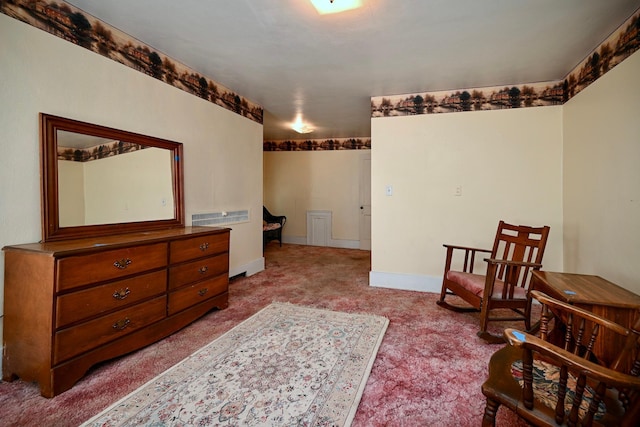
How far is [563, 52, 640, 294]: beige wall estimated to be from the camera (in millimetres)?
1967

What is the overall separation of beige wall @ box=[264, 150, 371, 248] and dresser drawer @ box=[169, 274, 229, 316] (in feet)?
12.9

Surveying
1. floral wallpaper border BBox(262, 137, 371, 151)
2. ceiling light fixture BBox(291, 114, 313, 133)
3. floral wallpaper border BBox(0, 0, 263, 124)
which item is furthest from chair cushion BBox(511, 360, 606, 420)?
floral wallpaper border BBox(262, 137, 371, 151)

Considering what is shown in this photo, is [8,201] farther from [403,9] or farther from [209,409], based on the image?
[403,9]

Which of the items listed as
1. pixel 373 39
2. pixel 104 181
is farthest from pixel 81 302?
pixel 373 39

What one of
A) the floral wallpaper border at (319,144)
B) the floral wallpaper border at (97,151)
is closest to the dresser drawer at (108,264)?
the floral wallpaper border at (97,151)

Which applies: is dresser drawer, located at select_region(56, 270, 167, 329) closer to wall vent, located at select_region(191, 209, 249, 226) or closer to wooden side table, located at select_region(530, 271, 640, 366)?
wall vent, located at select_region(191, 209, 249, 226)

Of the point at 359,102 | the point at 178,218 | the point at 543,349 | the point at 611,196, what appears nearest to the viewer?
the point at 543,349

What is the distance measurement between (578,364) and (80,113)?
2887mm

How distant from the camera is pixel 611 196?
86.5 inches

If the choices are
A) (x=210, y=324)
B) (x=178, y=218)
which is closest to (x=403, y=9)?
(x=178, y=218)

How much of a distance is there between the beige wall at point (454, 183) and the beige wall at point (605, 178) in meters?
0.18

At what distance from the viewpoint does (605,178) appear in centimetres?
227

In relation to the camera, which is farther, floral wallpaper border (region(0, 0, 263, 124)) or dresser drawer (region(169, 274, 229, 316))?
dresser drawer (region(169, 274, 229, 316))

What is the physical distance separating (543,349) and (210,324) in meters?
2.29
